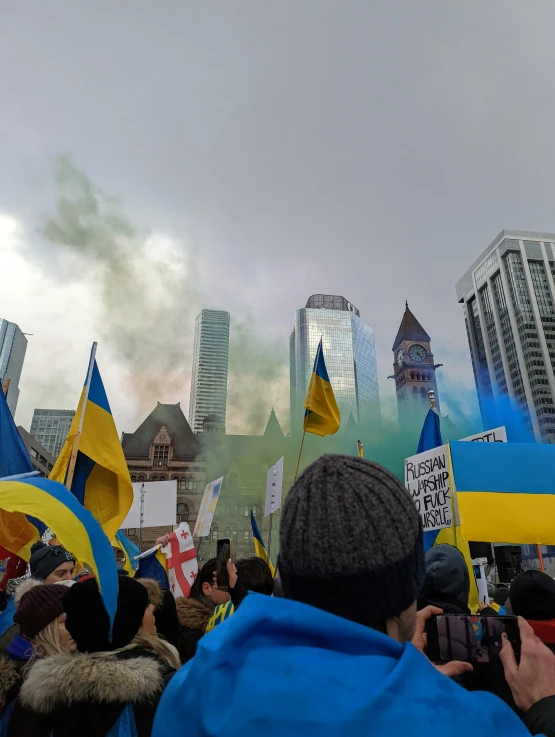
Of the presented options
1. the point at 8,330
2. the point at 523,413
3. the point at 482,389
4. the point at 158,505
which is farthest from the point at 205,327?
the point at 158,505

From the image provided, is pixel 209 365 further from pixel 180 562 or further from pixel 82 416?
pixel 82 416

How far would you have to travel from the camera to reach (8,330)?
115625mm

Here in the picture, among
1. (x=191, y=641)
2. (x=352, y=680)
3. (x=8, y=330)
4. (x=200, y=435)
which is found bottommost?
(x=191, y=641)

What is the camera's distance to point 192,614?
3.87 metres

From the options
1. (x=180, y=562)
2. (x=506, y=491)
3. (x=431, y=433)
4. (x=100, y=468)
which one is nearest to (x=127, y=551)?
(x=180, y=562)

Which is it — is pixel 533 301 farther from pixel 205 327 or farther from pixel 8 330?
pixel 8 330

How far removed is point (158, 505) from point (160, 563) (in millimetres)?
2887

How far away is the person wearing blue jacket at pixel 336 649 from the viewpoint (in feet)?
2.75

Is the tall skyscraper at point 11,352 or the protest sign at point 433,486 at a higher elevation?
the tall skyscraper at point 11,352

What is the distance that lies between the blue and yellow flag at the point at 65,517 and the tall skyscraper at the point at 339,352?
116 metres

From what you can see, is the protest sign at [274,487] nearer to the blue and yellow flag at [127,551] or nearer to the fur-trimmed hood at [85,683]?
the blue and yellow flag at [127,551]

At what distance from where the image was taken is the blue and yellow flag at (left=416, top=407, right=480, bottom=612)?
462 centimetres

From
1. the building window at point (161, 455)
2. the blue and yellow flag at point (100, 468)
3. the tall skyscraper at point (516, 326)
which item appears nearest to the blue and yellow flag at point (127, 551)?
the blue and yellow flag at point (100, 468)

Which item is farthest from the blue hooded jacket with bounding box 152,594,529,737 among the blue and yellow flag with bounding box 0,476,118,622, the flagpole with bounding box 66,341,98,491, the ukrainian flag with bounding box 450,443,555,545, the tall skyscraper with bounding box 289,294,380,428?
the tall skyscraper with bounding box 289,294,380,428
